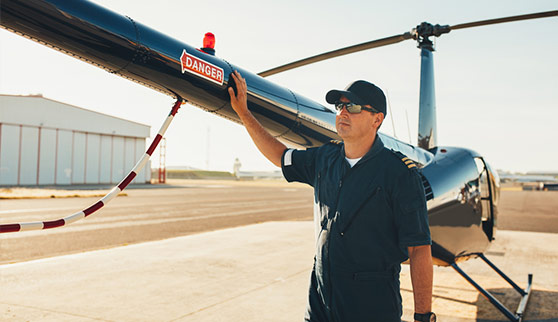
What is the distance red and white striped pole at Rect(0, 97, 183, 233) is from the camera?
232 centimetres

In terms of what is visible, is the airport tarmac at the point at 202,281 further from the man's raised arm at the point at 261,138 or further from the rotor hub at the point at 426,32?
the rotor hub at the point at 426,32

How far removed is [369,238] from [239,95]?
4.66ft

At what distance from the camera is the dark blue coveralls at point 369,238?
2.12m

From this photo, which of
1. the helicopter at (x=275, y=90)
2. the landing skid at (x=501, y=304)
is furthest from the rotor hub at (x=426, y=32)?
the landing skid at (x=501, y=304)

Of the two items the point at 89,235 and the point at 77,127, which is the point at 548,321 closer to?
the point at 89,235

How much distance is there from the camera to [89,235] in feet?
33.7

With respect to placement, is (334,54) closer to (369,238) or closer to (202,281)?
(369,238)

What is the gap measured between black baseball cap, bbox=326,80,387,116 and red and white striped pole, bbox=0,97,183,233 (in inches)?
46.3

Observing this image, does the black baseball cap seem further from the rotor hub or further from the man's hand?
Answer: the rotor hub

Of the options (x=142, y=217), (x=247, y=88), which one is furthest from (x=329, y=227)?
(x=142, y=217)

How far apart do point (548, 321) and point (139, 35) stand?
16.5 ft

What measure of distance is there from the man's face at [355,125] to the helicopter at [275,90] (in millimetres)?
990

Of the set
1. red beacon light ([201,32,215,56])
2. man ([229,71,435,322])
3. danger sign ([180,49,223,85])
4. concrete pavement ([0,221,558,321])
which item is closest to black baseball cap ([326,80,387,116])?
man ([229,71,435,322])

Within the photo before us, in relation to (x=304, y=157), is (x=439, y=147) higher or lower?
higher
